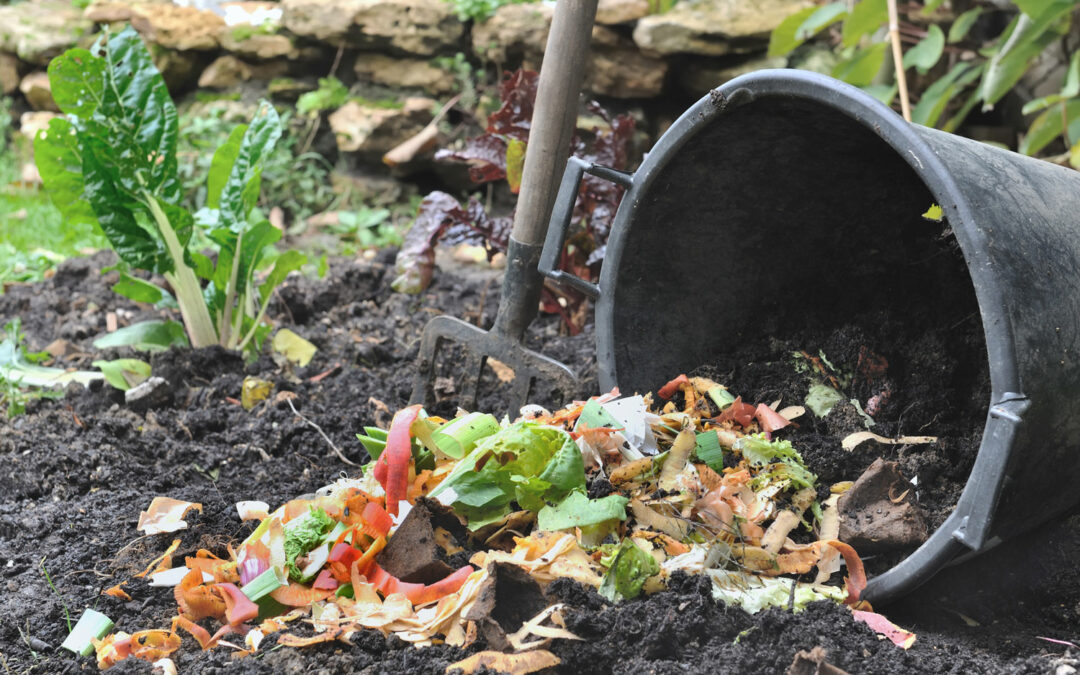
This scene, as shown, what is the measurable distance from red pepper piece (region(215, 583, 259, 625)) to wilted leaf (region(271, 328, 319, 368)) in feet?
4.14

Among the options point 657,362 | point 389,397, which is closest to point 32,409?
point 389,397

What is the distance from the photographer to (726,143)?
1731 mm

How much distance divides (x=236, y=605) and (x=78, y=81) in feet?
5.48

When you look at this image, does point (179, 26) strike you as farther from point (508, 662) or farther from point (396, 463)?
point (508, 662)

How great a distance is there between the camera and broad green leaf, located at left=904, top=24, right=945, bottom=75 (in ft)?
10.5

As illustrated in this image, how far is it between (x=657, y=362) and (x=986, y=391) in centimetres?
66

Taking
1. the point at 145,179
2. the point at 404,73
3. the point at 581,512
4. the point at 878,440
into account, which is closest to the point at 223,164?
the point at 145,179

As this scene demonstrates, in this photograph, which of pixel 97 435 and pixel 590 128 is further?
pixel 590 128

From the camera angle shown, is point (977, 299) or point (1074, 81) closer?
point (977, 299)

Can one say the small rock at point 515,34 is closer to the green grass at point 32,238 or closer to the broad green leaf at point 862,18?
the broad green leaf at point 862,18

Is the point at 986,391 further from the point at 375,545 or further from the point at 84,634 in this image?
the point at 84,634

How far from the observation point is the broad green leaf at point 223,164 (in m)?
2.60

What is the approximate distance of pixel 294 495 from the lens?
1912 millimetres

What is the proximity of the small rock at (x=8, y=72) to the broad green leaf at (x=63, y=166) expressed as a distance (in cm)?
334
